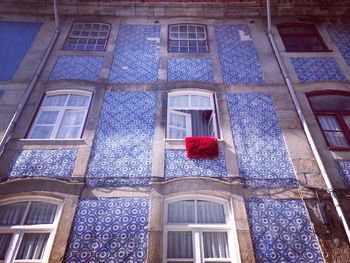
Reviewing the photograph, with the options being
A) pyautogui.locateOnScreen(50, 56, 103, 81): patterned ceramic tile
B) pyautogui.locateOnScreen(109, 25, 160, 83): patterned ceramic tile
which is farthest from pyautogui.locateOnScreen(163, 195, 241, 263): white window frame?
pyautogui.locateOnScreen(50, 56, 103, 81): patterned ceramic tile

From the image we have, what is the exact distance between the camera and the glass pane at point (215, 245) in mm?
4941

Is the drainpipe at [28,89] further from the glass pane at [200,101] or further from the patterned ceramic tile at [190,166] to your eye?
the glass pane at [200,101]

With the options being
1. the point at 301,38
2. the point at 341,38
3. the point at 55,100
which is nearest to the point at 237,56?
the point at 301,38

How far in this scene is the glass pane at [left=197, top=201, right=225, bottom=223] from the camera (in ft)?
17.5

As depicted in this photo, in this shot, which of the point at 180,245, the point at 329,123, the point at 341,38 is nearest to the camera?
the point at 180,245

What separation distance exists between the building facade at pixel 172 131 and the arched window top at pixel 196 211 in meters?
0.02

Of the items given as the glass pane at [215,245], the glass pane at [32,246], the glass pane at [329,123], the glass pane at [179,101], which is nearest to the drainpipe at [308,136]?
the glass pane at [329,123]

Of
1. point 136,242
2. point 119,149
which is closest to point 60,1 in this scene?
point 119,149

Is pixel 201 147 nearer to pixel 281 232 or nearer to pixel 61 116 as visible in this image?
pixel 281 232

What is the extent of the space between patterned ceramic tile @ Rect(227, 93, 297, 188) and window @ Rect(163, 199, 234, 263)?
36.8 inches

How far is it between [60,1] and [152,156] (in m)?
6.78

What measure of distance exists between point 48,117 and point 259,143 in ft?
15.9

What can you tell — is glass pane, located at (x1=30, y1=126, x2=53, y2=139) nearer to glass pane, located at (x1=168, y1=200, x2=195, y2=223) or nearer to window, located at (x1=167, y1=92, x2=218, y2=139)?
window, located at (x1=167, y1=92, x2=218, y2=139)

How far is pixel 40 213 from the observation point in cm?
528
